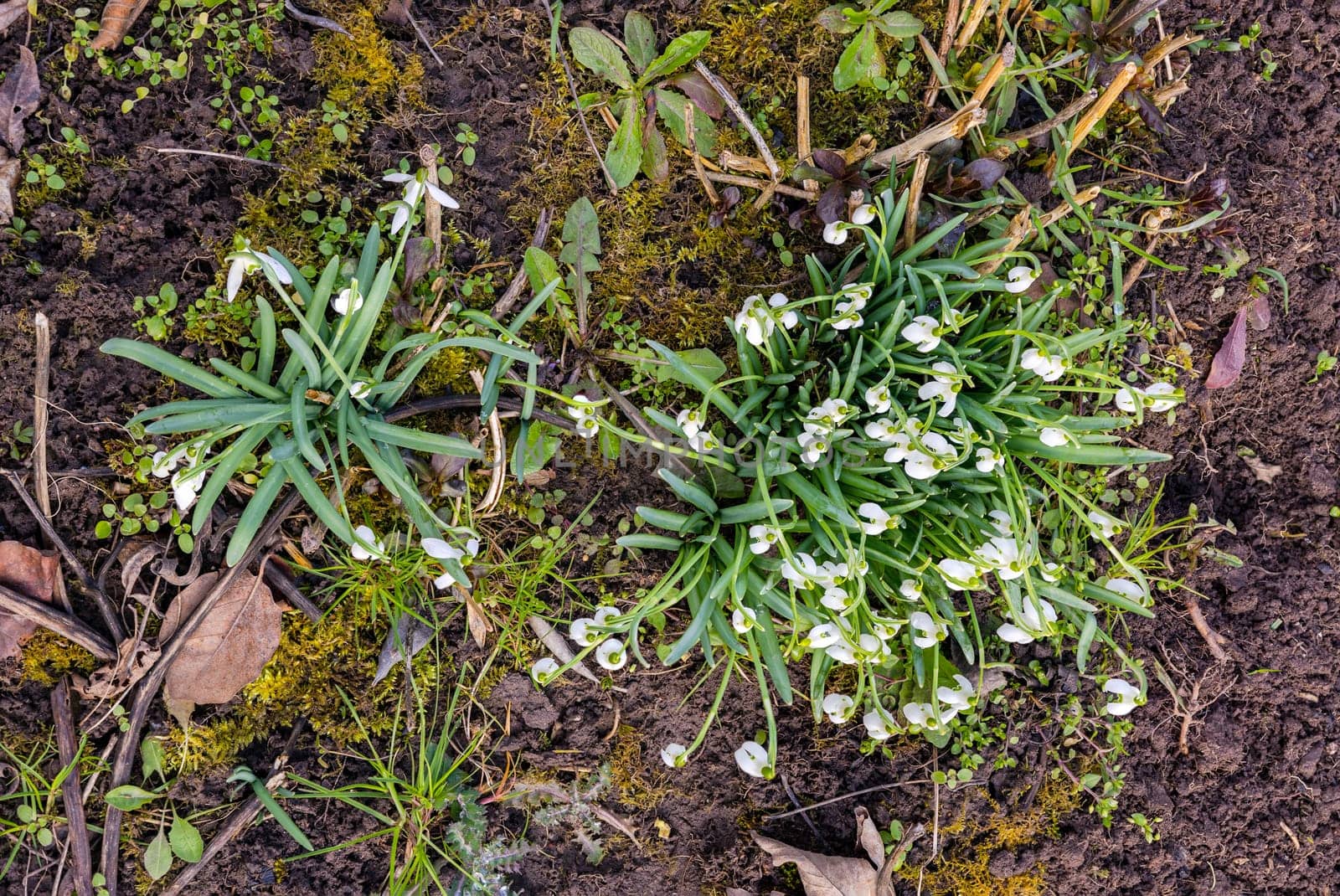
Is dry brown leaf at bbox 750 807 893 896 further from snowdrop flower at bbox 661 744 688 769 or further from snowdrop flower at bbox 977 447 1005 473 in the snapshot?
snowdrop flower at bbox 977 447 1005 473

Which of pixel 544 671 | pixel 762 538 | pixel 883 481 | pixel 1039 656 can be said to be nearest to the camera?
pixel 762 538

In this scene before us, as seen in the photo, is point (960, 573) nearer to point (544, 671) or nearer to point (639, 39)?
point (544, 671)

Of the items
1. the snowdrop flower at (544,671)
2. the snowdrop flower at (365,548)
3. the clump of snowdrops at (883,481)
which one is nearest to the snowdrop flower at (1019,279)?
the clump of snowdrops at (883,481)

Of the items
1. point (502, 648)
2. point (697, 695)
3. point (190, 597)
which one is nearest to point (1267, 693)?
point (697, 695)

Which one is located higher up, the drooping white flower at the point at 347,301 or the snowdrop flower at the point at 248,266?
the snowdrop flower at the point at 248,266

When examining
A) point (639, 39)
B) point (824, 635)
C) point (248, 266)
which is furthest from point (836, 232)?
point (248, 266)

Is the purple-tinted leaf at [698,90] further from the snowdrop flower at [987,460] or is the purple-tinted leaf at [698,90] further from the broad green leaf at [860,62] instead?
the snowdrop flower at [987,460]

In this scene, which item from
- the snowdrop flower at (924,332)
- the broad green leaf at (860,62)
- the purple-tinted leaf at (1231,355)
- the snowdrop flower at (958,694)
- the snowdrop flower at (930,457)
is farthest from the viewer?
the purple-tinted leaf at (1231,355)
